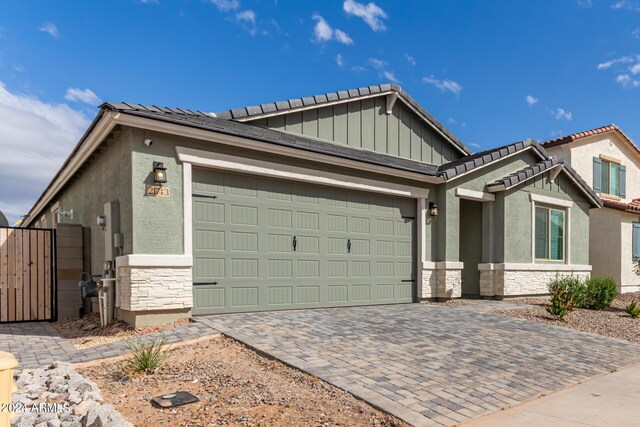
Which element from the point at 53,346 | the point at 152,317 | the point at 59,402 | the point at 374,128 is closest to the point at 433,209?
the point at 374,128

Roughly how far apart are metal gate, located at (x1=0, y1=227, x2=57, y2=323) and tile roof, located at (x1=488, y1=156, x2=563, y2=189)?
11255 millimetres

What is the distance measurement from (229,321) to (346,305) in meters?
3.21

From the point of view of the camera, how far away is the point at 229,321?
7066 mm

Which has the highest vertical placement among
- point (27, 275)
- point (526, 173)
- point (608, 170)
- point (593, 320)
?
point (608, 170)

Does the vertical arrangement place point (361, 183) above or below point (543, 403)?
above

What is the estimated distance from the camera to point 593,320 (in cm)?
938

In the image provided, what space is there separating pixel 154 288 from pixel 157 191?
1616 millimetres

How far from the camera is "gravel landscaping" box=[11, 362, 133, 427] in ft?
10.7

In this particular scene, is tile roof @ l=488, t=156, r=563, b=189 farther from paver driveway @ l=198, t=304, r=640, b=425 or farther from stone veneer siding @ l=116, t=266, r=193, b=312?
stone veneer siding @ l=116, t=266, r=193, b=312

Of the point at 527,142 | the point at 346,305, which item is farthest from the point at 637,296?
the point at 346,305

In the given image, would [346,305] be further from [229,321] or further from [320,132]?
[320,132]

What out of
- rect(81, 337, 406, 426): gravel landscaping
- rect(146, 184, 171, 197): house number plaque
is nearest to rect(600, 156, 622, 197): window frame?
rect(146, 184, 171, 197): house number plaque

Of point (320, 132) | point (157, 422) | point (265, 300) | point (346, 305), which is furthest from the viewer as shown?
point (320, 132)

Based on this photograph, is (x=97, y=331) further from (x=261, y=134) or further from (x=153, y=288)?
(x=261, y=134)
